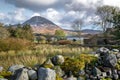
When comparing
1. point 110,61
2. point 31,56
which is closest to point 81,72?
point 110,61

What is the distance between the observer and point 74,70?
11523 mm

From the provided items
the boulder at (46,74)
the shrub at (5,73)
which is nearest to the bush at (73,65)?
the boulder at (46,74)

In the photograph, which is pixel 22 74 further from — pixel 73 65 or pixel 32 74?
pixel 73 65

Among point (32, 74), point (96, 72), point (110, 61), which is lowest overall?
point (96, 72)

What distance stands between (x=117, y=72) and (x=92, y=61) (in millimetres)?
1218

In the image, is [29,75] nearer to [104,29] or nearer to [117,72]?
[117,72]

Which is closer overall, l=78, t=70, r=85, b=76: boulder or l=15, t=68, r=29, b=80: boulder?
l=15, t=68, r=29, b=80: boulder

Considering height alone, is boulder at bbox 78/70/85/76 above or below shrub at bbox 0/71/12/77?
below

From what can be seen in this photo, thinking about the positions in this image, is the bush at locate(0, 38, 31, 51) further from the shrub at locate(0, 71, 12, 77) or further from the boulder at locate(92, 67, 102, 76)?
the shrub at locate(0, 71, 12, 77)

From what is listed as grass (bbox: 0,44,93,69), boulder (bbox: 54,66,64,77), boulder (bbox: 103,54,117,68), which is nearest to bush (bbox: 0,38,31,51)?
grass (bbox: 0,44,93,69)

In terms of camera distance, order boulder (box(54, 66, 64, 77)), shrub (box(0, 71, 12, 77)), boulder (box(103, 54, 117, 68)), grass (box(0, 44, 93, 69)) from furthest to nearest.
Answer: grass (box(0, 44, 93, 69)), boulder (box(103, 54, 117, 68)), boulder (box(54, 66, 64, 77)), shrub (box(0, 71, 12, 77))

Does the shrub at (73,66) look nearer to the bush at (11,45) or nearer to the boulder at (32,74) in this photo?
the boulder at (32,74)

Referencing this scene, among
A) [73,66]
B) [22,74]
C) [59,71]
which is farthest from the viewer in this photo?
[73,66]

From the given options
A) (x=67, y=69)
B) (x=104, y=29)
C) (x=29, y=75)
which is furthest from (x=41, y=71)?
(x=104, y=29)
